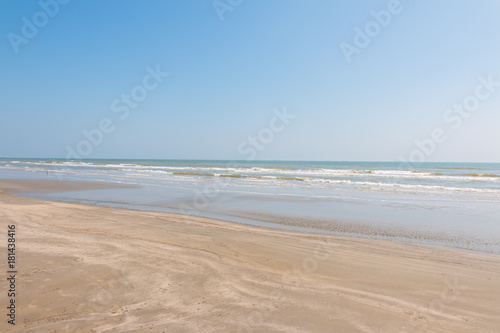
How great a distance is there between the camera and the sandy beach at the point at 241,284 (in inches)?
166

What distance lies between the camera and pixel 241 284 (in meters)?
5.46

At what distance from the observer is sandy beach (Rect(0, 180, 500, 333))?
166 inches

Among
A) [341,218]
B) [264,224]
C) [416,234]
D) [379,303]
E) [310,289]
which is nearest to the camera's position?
[379,303]

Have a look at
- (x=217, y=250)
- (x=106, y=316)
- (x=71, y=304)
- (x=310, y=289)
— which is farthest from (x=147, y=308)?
(x=217, y=250)

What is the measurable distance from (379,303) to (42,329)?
472 centimetres

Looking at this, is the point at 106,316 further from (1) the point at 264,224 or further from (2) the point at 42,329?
(1) the point at 264,224

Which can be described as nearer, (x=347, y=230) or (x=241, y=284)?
(x=241, y=284)

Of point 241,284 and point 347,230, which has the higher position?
point 241,284

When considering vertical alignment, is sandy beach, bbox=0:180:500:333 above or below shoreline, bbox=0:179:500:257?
above

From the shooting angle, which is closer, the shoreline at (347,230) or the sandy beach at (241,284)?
the sandy beach at (241,284)

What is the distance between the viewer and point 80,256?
6496mm

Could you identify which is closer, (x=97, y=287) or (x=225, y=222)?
(x=97, y=287)

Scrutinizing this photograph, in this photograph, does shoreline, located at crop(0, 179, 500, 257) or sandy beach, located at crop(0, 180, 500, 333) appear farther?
shoreline, located at crop(0, 179, 500, 257)

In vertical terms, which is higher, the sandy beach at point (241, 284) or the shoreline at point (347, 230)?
the sandy beach at point (241, 284)
